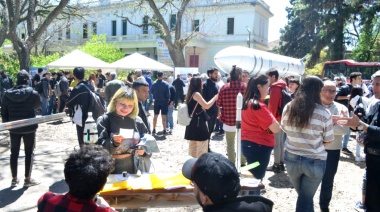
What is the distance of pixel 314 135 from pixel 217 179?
223 centimetres

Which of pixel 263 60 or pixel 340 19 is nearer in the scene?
pixel 263 60

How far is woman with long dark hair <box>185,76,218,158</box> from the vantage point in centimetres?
593

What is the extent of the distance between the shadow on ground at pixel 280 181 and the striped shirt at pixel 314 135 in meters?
2.29

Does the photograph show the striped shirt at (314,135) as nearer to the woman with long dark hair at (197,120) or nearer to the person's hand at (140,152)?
the person's hand at (140,152)

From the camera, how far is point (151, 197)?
126 inches

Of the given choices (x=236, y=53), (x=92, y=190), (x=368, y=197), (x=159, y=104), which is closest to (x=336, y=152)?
(x=368, y=197)

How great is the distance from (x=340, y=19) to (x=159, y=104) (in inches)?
1121

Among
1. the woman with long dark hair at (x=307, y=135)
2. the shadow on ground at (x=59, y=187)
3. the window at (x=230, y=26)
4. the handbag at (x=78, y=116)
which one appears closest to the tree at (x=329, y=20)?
the window at (x=230, y=26)

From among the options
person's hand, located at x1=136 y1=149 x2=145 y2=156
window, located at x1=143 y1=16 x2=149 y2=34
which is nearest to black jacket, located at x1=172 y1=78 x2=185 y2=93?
person's hand, located at x1=136 y1=149 x2=145 y2=156

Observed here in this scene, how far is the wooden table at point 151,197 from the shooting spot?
3.02m

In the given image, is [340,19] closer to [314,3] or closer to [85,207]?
[314,3]

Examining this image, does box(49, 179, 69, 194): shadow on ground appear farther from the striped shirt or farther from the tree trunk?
the tree trunk

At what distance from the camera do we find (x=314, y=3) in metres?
35.5

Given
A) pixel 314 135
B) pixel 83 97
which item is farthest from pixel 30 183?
pixel 314 135
